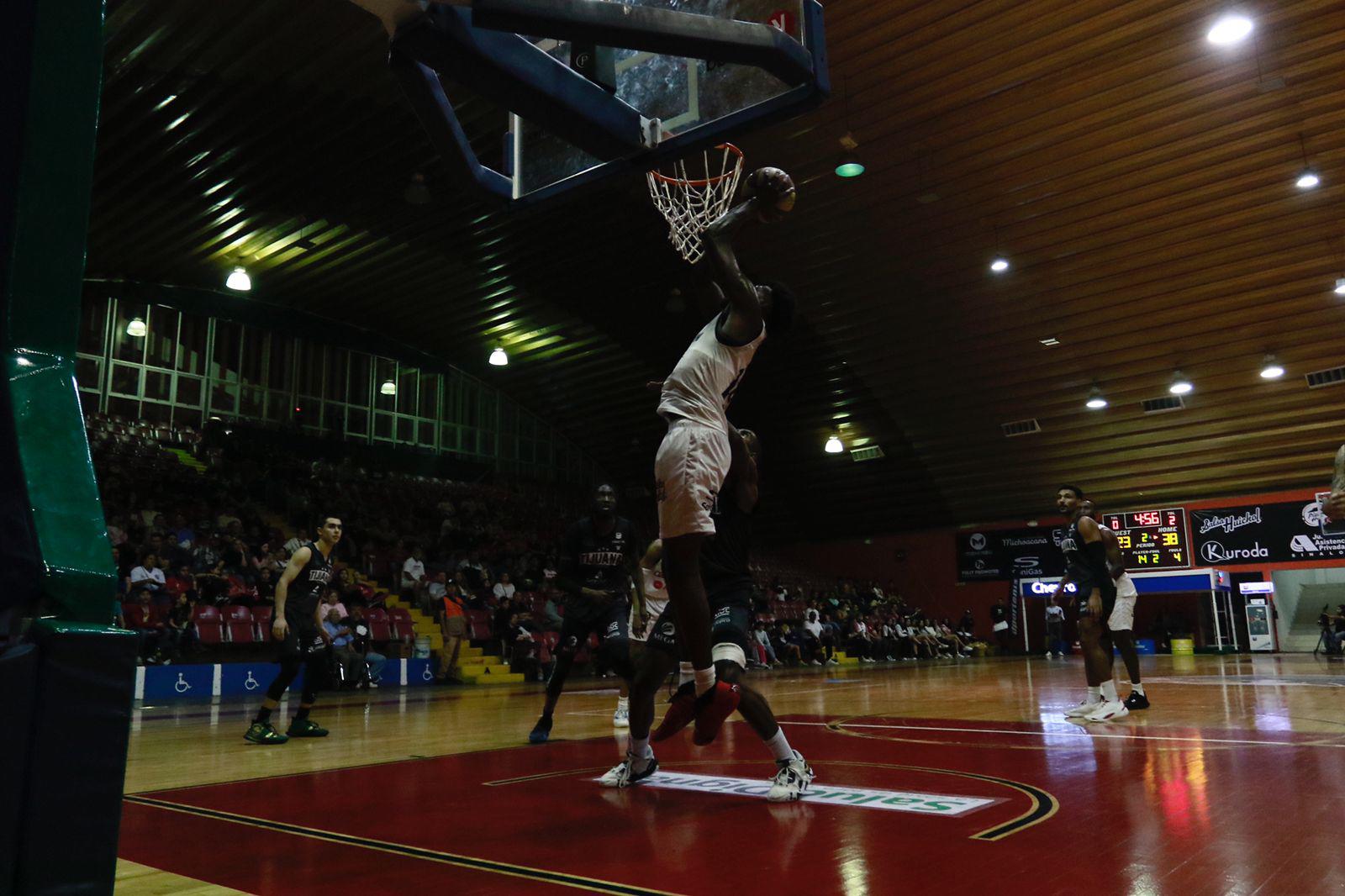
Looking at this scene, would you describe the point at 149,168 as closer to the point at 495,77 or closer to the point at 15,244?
the point at 495,77

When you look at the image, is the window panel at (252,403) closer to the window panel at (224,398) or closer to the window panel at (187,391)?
the window panel at (224,398)

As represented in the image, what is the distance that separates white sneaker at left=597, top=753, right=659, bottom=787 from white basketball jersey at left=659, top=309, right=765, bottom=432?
1731 millimetres

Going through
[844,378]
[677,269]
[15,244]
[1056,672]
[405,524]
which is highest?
[677,269]

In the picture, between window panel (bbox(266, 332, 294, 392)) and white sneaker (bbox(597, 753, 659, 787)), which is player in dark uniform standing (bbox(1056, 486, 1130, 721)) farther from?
window panel (bbox(266, 332, 294, 392))

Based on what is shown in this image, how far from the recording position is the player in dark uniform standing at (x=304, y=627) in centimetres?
725

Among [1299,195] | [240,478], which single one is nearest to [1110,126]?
[1299,195]

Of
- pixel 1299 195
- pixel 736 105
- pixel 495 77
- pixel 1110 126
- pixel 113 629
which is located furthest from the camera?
pixel 1299 195

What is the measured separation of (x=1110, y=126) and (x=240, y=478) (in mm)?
17757

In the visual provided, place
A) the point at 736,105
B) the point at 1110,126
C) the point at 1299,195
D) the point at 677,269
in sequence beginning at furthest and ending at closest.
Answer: the point at 677,269 → the point at 1299,195 → the point at 1110,126 → the point at 736,105

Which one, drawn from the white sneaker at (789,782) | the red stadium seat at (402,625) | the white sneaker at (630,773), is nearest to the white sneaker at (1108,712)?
the white sneaker at (789,782)

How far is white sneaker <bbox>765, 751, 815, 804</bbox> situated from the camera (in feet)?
13.3

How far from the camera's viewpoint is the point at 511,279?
20984 mm

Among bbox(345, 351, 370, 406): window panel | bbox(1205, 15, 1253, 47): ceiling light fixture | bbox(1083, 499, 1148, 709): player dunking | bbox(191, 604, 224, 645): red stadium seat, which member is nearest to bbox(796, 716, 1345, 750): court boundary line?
bbox(1083, 499, 1148, 709): player dunking

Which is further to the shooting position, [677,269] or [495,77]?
[677,269]
